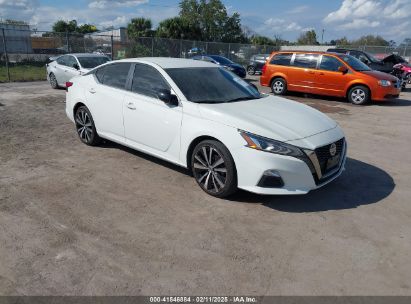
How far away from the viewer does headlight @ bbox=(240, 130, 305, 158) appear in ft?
13.0

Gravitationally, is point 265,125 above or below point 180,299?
above

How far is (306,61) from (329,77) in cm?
112

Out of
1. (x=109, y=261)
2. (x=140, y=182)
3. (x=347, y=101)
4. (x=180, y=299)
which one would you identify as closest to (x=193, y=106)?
(x=140, y=182)

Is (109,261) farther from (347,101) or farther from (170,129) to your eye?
(347,101)

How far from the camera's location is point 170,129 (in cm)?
475

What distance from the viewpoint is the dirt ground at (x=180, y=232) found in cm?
295

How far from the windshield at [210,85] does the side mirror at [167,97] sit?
17cm

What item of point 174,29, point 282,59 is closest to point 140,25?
point 174,29

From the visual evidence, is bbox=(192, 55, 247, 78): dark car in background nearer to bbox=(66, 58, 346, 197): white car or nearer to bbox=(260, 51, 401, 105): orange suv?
bbox=(260, 51, 401, 105): orange suv

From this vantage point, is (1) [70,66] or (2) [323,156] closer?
(2) [323,156]

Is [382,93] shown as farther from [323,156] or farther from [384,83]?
[323,156]

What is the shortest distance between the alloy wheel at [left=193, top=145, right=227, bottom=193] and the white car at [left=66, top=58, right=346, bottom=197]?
0.04 feet

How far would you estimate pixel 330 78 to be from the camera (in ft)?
42.2

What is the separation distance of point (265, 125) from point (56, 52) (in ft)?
85.1
